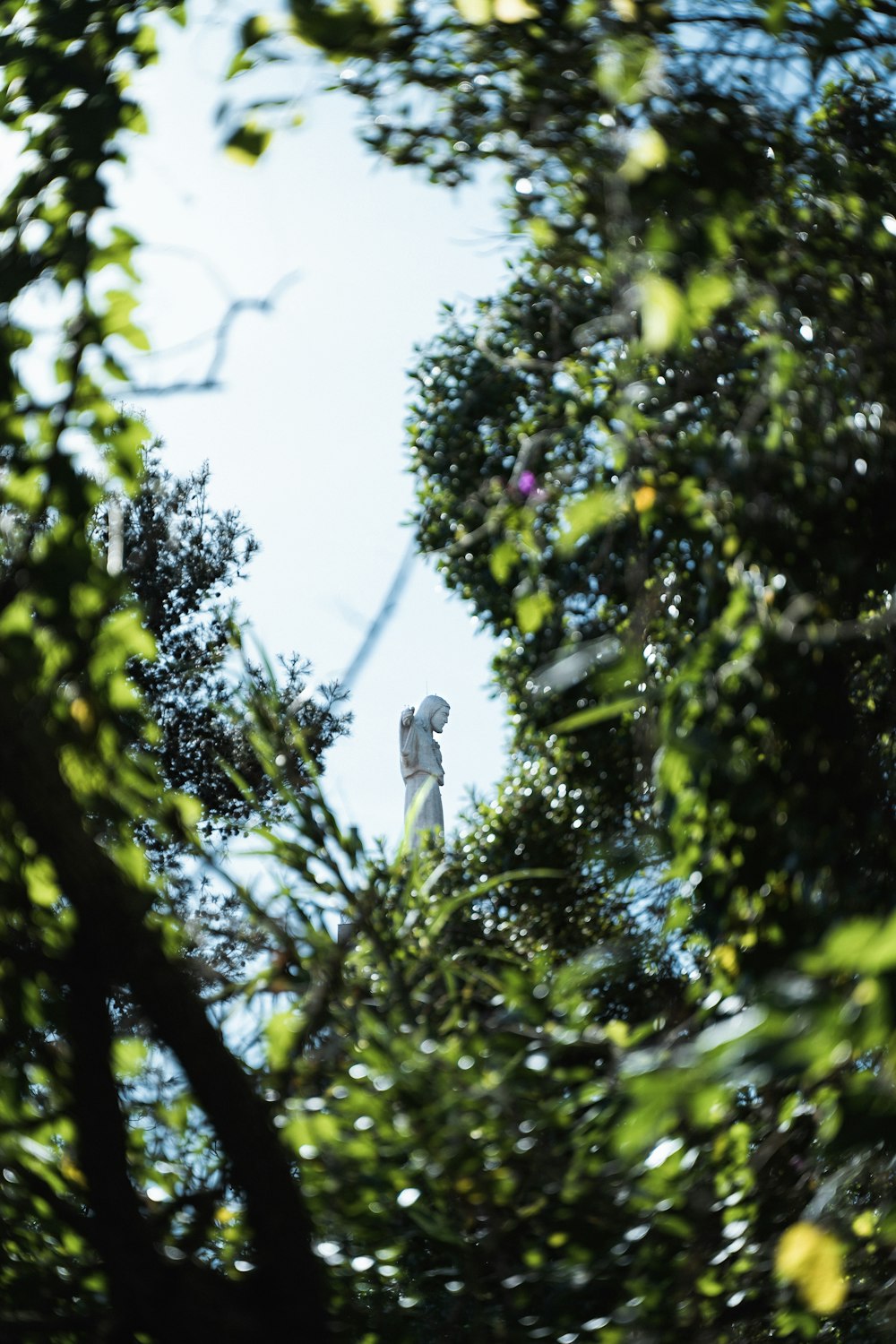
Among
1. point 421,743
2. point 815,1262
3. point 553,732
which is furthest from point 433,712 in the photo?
point 815,1262

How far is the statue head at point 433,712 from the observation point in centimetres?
1258

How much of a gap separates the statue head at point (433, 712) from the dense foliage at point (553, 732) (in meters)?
10.1

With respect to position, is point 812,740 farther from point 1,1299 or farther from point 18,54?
point 18,54

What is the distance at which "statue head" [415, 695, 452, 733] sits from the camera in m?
12.6

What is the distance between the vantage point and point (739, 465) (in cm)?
202

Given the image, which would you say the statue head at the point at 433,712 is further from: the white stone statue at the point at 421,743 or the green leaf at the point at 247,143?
the green leaf at the point at 247,143

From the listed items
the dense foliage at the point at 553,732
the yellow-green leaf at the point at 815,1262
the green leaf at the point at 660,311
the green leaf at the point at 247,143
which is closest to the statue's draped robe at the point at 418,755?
the dense foliage at the point at 553,732

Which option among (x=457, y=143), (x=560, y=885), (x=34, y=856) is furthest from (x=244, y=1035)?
(x=560, y=885)

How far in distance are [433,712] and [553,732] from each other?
10.5 meters

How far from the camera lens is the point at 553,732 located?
7.00 feet

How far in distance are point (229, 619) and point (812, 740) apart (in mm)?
1111

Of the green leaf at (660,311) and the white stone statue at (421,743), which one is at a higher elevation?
the white stone statue at (421,743)

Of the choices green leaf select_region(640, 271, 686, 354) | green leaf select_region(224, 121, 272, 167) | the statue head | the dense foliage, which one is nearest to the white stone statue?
the statue head

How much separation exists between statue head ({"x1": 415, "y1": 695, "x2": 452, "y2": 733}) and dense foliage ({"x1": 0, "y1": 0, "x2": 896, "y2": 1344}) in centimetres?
1006
